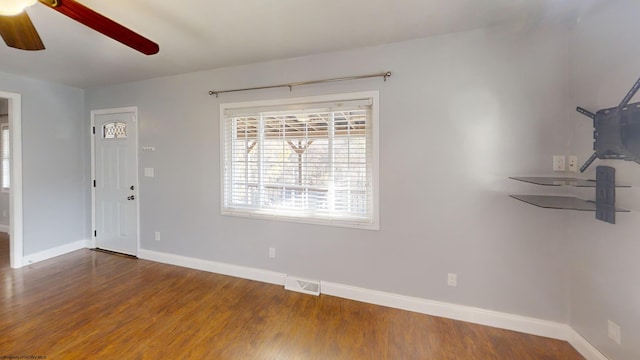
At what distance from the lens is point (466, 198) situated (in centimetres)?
225

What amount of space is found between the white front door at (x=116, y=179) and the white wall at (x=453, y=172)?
1855 mm

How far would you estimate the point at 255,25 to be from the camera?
211cm

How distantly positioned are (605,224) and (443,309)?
132 centimetres

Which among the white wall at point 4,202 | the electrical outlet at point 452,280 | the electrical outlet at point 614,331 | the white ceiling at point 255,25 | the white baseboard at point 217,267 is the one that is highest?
the white ceiling at point 255,25

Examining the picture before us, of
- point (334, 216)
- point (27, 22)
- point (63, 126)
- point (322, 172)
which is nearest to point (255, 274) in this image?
point (334, 216)

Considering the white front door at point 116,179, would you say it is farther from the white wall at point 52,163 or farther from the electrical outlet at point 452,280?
the electrical outlet at point 452,280

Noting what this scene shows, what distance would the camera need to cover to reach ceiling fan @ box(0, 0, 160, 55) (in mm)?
1227

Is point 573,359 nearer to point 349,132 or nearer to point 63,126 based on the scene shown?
point 349,132

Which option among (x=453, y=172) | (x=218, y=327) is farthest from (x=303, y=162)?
(x=218, y=327)

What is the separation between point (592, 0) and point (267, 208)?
315 centimetres

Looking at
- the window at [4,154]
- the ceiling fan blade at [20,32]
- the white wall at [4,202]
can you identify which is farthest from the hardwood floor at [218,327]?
the window at [4,154]

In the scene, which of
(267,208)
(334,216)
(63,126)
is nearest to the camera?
(334,216)

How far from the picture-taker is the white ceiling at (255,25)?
183 centimetres

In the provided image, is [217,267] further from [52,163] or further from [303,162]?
[52,163]
